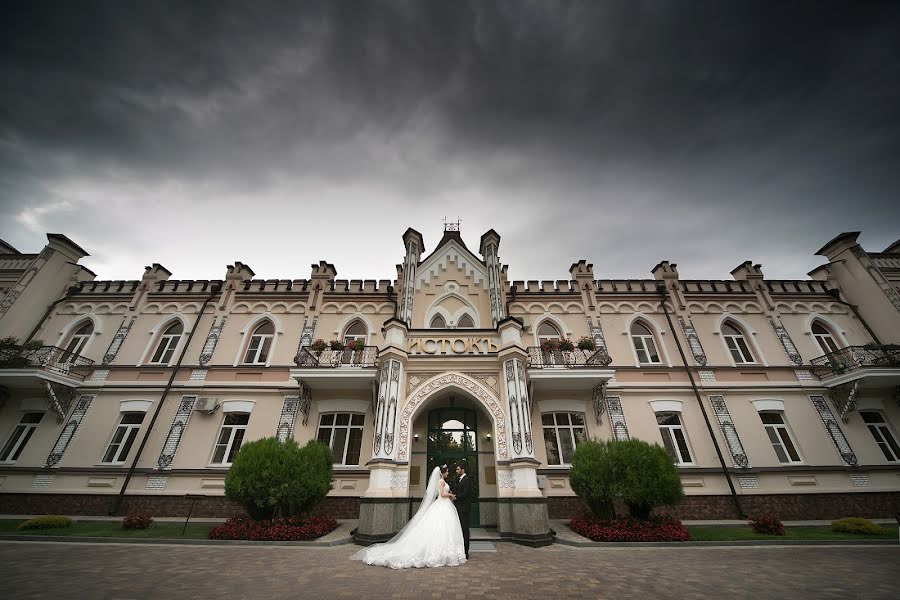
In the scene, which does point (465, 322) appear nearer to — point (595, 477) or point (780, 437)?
point (595, 477)

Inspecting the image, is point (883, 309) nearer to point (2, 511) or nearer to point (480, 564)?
point (480, 564)

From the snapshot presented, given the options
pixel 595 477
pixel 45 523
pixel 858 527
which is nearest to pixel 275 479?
pixel 45 523

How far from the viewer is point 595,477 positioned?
10.3 meters

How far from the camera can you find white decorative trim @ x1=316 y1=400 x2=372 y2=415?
14414 mm

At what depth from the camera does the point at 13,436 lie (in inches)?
564

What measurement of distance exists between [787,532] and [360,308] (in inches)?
702

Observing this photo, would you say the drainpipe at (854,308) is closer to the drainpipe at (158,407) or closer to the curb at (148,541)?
the curb at (148,541)

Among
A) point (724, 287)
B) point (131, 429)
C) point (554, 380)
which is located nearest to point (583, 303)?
point (554, 380)

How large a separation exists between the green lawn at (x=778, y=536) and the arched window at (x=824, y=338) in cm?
908

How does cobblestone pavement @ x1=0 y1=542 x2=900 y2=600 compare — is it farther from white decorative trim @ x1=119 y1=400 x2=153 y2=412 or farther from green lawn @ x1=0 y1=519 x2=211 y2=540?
white decorative trim @ x1=119 y1=400 x2=153 y2=412

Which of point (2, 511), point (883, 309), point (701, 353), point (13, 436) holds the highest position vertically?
point (883, 309)

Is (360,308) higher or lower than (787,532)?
higher

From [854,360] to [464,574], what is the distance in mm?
20033

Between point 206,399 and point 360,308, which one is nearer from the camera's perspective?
point 206,399
